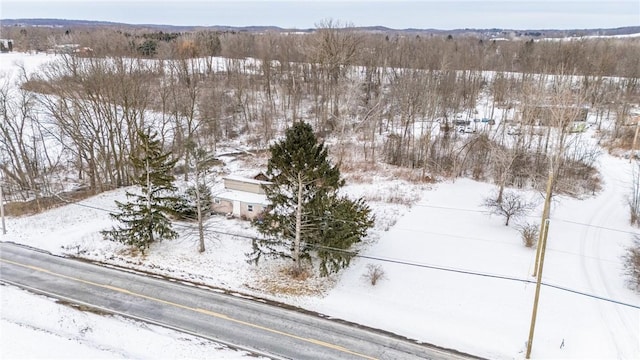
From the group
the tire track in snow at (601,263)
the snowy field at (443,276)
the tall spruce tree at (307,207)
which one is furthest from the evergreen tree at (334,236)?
the tire track in snow at (601,263)

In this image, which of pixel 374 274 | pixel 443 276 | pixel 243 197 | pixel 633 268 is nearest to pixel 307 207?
pixel 374 274

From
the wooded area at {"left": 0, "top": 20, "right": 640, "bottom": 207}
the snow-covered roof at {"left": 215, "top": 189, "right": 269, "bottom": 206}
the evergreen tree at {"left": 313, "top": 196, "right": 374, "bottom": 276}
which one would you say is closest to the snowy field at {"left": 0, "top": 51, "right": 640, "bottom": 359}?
the evergreen tree at {"left": 313, "top": 196, "right": 374, "bottom": 276}

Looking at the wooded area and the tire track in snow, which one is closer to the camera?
the tire track in snow

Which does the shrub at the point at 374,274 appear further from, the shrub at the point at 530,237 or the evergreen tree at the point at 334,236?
the shrub at the point at 530,237

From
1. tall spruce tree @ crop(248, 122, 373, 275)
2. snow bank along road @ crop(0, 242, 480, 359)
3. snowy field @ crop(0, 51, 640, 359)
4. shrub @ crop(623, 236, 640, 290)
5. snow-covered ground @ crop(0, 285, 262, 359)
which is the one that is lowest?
snow-covered ground @ crop(0, 285, 262, 359)

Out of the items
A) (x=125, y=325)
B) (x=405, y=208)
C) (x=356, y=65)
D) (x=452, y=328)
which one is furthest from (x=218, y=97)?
(x=452, y=328)

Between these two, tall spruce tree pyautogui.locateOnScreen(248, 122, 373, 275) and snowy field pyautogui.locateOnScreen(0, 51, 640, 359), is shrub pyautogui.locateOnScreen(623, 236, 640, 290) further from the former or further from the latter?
tall spruce tree pyautogui.locateOnScreen(248, 122, 373, 275)

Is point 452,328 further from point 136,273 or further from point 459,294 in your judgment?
point 136,273
